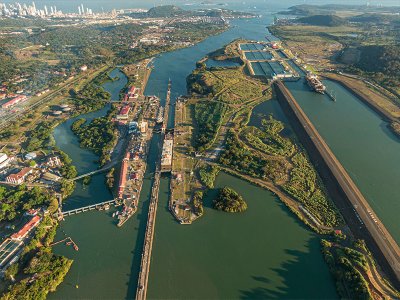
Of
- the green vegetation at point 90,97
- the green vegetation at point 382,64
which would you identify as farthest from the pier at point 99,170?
the green vegetation at point 382,64

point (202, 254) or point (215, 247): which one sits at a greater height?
point (215, 247)

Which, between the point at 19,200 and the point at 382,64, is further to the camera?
the point at 382,64

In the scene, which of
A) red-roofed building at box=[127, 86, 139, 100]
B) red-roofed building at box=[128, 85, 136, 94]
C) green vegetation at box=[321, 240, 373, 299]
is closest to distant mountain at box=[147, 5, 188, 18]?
red-roofed building at box=[128, 85, 136, 94]

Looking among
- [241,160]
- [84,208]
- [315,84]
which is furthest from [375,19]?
[84,208]

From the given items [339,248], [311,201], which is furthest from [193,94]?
[339,248]

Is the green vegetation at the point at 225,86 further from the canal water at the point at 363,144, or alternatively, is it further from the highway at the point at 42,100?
the highway at the point at 42,100

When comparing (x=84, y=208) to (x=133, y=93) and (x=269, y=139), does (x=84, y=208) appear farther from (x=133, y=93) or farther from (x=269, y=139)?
(x=133, y=93)
